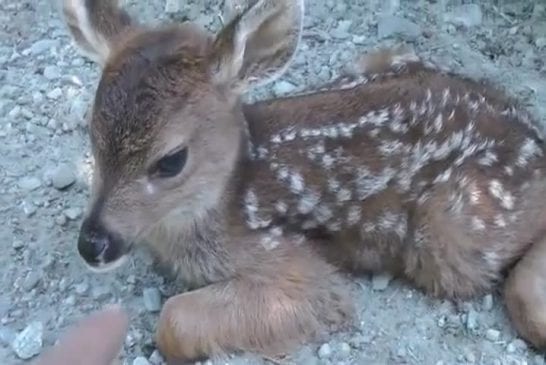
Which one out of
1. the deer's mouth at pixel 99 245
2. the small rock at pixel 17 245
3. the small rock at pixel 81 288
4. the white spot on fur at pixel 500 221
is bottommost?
the white spot on fur at pixel 500 221

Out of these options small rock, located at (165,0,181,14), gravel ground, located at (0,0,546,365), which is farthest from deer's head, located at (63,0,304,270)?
small rock, located at (165,0,181,14)

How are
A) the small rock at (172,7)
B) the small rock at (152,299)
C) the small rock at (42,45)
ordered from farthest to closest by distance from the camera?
the small rock at (172,7)
the small rock at (42,45)
the small rock at (152,299)

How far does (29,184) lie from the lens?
4.79 m

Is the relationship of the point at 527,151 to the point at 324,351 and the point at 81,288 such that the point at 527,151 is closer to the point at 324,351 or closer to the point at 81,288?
the point at 324,351

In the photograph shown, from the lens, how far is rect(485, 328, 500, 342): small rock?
14.6 ft

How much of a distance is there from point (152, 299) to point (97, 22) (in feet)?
2.84

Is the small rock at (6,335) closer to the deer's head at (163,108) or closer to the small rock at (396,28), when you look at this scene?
the deer's head at (163,108)

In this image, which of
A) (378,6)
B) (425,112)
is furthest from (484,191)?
(378,6)

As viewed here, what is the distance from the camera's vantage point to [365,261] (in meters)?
4.54

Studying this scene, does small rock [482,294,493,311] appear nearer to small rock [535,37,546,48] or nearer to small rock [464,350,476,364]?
small rock [464,350,476,364]

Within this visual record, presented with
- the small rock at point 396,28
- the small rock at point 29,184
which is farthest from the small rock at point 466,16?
the small rock at point 29,184

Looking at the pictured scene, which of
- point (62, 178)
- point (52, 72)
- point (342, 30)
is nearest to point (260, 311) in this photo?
point (62, 178)

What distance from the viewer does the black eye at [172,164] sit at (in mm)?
4027

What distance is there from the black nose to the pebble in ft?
1.38
